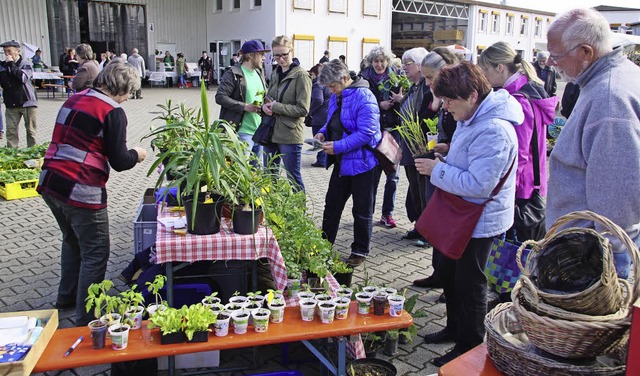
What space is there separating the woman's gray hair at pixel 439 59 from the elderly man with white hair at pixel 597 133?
80.8 inches

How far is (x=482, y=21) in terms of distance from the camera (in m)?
33.5

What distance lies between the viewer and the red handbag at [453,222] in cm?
301

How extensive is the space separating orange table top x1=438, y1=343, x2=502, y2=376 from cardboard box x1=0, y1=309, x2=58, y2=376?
5.44ft

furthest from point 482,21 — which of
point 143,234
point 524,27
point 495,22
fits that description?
point 143,234

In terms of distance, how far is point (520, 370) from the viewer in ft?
5.43

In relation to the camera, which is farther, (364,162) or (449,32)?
(449,32)

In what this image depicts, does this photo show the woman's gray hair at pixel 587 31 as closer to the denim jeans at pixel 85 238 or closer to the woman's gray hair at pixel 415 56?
the denim jeans at pixel 85 238

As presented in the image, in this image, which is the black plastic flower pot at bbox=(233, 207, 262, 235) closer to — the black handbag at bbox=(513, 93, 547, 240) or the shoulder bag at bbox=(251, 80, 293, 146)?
the black handbag at bbox=(513, 93, 547, 240)

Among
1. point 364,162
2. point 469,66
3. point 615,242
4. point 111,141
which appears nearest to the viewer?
point 615,242

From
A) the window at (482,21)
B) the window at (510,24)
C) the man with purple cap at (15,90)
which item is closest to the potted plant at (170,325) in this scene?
the man with purple cap at (15,90)

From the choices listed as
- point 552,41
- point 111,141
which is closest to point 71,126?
point 111,141

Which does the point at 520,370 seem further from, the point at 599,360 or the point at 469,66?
the point at 469,66

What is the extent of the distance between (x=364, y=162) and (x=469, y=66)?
1.79 meters

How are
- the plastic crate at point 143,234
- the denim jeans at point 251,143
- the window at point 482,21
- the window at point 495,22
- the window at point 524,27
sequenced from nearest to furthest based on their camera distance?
the plastic crate at point 143,234, the denim jeans at point 251,143, the window at point 482,21, the window at point 495,22, the window at point 524,27
